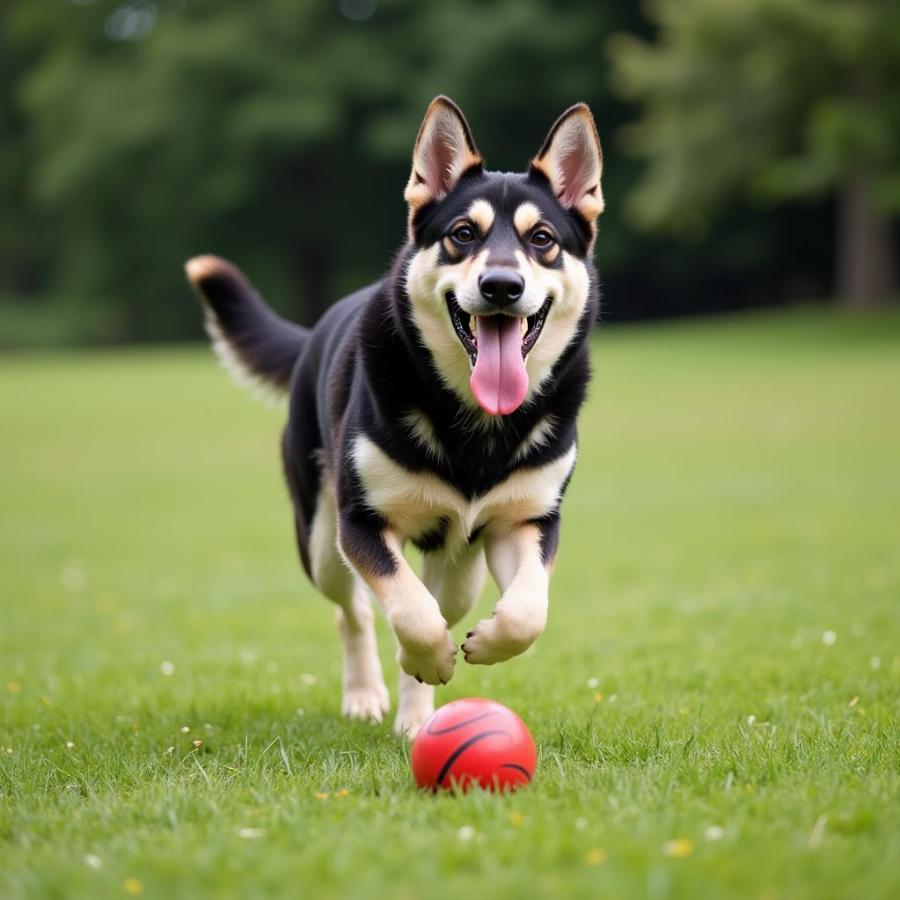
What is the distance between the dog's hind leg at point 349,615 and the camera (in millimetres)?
5676

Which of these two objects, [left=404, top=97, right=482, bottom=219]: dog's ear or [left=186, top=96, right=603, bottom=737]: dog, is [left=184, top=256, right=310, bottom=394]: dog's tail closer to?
[left=186, top=96, right=603, bottom=737]: dog

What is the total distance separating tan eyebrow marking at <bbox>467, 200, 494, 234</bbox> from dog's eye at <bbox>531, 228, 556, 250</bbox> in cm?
18

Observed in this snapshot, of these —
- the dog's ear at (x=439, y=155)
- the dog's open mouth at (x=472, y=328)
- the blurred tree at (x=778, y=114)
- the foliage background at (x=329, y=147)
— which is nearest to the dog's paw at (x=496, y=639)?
the dog's open mouth at (x=472, y=328)

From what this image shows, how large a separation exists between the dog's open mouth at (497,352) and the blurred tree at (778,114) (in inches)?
1242

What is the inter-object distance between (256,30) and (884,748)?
2000 inches

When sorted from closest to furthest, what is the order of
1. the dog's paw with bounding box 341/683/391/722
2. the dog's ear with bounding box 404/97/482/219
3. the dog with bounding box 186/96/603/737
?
the dog with bounding box 186/96/603/737 → the dog's ear with bounding box 404/97/482/219 → the dog's paw with bounding box 341/683/391/722

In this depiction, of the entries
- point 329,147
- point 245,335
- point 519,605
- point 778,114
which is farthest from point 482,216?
point 329,147

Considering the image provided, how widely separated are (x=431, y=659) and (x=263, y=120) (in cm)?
4677

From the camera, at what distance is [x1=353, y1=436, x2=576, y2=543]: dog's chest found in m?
4.74

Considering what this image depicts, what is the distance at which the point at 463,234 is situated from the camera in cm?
477

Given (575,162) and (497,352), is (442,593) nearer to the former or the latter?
(497,352)

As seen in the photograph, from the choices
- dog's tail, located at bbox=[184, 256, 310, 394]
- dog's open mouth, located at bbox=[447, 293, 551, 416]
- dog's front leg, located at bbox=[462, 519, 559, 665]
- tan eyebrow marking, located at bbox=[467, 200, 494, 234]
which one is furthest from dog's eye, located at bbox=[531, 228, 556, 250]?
dog's tail, located at bbox=[184, 256, 310, 394]

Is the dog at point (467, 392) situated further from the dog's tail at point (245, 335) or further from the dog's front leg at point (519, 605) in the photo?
the dog's tail at point (245, 335)

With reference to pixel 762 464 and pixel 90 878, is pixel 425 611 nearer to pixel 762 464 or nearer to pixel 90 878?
pixel 90 878
